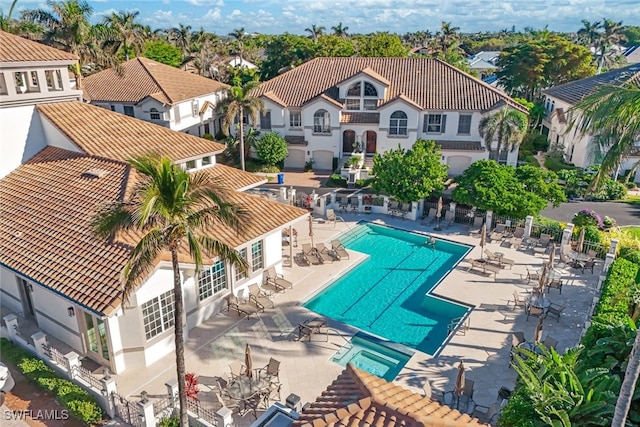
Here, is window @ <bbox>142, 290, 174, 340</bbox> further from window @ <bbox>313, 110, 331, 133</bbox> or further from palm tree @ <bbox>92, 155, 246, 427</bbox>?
window @ <bbox>313, 110, 331, 133</bbox>

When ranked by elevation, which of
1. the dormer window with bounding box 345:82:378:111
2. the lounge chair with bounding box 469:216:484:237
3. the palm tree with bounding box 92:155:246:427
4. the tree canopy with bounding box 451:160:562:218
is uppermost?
the dormer window with bounding box 345:82:378:111

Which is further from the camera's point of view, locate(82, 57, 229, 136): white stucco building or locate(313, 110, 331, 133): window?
locate(82, 57, 229, 136): white stucco building

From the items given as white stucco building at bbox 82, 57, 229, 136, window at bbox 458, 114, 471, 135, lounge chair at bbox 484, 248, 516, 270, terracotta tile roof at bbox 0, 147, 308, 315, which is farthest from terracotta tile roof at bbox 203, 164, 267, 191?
window at bbox 458, 114, 471, 135

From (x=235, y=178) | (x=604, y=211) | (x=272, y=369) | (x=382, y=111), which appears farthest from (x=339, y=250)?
(x=604, y=211)

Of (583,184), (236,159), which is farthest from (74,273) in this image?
(583,184)

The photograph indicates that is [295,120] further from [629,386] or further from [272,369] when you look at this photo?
[629,386]

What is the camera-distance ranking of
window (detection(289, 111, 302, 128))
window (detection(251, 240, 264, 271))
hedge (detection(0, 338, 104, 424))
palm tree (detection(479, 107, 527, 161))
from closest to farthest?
hedge (detection(0, 338, 104, 424)) < window (detection(251, 240, 264, 271)) < palm tree (detection(479, 107, 527, 161)) < window (detection(289, 111, 302, 128))

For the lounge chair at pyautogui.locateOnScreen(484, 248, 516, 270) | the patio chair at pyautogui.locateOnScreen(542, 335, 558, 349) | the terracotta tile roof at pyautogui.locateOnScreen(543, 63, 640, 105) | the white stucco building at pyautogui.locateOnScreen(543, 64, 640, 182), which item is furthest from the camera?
the terracotta tile roof at pyautogui.locateOnScreen(543, 63, 640, 105)

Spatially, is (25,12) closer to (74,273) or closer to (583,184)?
(74,273)

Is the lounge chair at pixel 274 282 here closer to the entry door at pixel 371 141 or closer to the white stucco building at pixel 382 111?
the white stucco building at pixel 382 111
